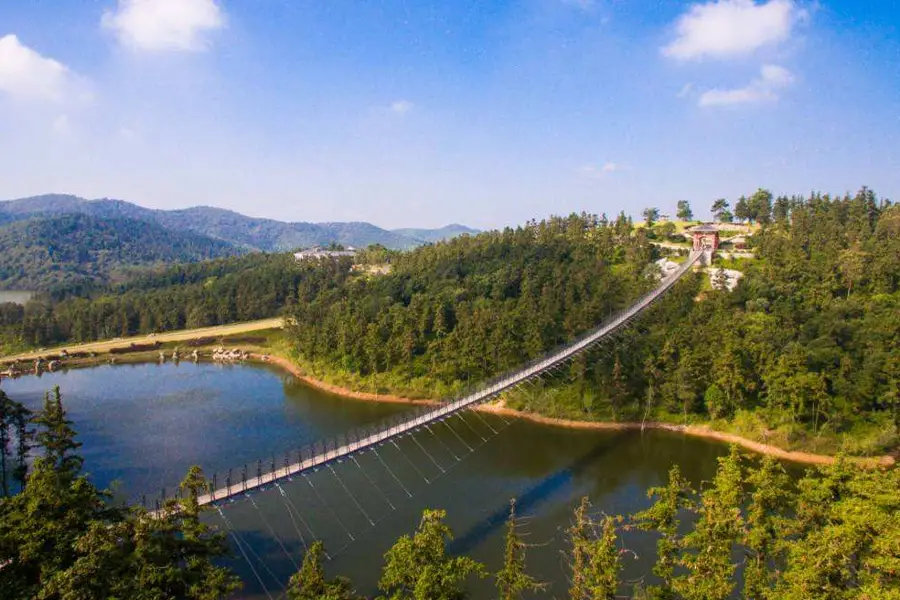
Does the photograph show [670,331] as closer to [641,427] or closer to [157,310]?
[641,427]

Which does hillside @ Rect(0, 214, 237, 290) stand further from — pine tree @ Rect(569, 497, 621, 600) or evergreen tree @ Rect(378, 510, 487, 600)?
pine tree @ Rect(569, 497, 621, 600)

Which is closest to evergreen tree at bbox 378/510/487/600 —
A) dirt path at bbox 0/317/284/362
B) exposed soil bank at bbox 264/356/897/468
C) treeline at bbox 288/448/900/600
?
treeline at bbox 288/448/900/600

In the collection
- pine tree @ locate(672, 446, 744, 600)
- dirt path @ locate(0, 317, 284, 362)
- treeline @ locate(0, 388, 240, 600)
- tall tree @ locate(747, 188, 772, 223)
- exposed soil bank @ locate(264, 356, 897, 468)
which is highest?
tall tree @ locate(747, 188, 772, 223)

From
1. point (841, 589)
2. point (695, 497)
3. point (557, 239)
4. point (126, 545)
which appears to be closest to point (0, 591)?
point (126, 545)

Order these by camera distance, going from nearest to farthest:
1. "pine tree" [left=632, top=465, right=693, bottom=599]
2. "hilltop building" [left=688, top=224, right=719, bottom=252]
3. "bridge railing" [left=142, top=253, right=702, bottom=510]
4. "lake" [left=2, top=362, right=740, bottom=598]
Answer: "pine tree" [left=632, top=465, right=693, bottom=599]
"bridge railing" [left=142, top=253, right=702, bottom=510]
"lake" [left=2, top=362, right=740, bottom=598]
"hilltop building" [left=688, top=224, right=719, bottom=252]

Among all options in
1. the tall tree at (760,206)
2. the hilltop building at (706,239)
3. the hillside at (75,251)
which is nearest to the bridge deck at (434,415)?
the hilltop building at (706,239)

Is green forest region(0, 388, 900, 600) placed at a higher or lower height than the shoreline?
higher

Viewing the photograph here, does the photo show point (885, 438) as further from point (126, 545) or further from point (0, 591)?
point (0, 591)
